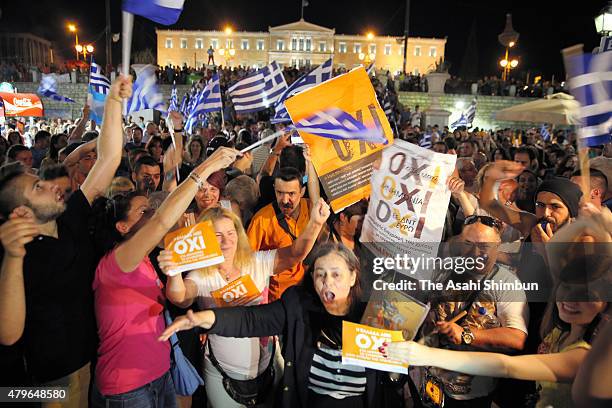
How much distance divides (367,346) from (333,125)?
1731mm

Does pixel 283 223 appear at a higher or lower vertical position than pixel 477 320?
higher

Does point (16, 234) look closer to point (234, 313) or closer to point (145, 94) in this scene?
point (234, 313)

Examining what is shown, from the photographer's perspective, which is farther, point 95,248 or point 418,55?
point 418,55

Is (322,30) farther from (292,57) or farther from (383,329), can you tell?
(383,329)

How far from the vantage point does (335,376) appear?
2.49 meters

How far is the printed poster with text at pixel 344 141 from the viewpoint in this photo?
3.36m

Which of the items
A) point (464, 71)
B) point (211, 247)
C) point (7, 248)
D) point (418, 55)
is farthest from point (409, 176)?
point (418, 55)

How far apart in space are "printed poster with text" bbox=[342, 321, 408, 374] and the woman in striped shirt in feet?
0.72

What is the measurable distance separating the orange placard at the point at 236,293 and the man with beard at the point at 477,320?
1.10 metres

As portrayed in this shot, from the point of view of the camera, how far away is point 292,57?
307 ft

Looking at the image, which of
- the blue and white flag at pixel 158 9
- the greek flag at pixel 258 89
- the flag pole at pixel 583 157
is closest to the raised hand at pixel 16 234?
the blue and white flag at pixel 158 9

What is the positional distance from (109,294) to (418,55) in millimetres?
105187

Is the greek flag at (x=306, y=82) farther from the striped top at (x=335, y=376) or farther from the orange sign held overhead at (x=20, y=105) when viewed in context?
the orange sign held overhead at (x=20, y=105)

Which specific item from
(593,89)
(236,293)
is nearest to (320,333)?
(236,293)
